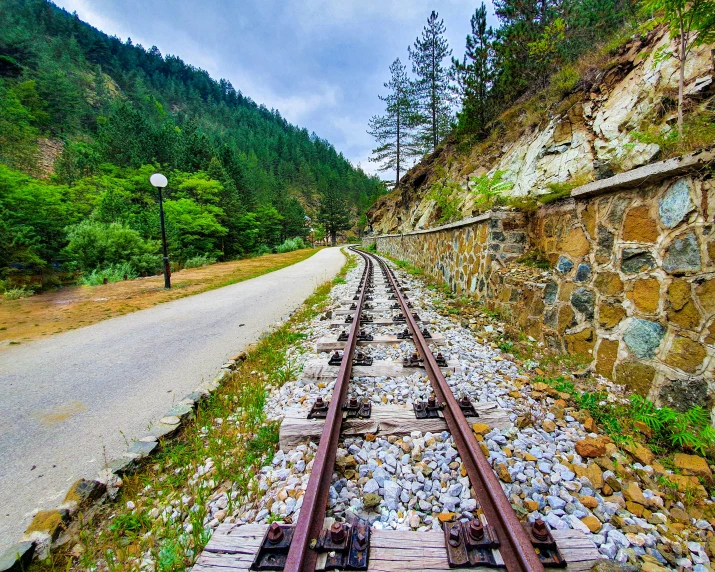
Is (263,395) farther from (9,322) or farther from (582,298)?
(9,322)

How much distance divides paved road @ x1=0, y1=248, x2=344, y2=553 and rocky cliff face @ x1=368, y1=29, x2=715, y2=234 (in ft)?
18.0

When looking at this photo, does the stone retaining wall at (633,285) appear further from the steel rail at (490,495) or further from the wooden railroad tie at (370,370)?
the steel rail at (490,495)

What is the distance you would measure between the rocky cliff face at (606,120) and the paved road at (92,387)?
216 inches

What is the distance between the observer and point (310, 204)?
77.4m

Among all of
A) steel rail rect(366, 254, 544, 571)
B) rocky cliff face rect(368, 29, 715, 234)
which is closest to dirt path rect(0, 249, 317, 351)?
steel rail rect(366, 254, 544, 571)

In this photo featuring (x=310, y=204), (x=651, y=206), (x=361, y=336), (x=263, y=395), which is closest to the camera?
(x=651, y=206)

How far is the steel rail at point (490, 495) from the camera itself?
4.22ft

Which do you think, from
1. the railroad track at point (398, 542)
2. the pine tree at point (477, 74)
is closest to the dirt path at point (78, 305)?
the railroad track at point (398, 542)

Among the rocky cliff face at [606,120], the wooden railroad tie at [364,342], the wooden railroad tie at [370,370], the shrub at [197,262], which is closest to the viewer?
the wooden railroad tie at [370,370]

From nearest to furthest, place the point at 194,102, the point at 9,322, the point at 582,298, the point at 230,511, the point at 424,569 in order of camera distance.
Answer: the point at 424,569 < the point at 230,511 < the point at 582,298 < the point at 9,322 < the point at 194,102

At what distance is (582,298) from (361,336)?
2706 mm

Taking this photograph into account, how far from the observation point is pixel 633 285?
2754mm

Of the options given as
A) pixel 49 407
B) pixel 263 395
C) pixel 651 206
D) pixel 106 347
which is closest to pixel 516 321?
pixel 651 206

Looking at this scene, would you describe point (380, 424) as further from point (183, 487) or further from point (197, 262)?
point (197, 262)
